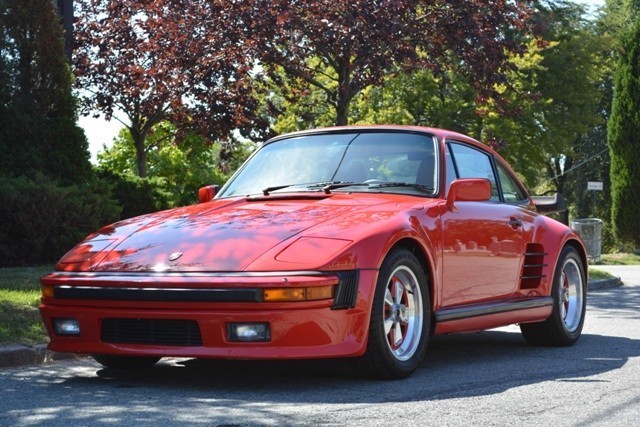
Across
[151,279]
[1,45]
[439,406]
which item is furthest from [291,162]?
[1,45]

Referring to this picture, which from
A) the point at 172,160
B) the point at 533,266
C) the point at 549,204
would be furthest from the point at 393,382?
the point at 172,160

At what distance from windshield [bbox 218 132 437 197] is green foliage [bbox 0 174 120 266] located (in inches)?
249

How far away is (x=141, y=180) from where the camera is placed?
66.5 ft

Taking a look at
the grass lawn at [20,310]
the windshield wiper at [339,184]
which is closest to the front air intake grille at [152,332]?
the windshield wiper at [339,184]

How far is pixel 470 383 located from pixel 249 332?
4.86 feet

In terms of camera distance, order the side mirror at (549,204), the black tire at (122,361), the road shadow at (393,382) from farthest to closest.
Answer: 1. the side mirror at (549,204)
2. the black tire at (122,361)
3. the road shadow at (393,382)

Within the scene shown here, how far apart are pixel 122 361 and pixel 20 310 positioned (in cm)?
220

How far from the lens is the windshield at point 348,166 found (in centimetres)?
795

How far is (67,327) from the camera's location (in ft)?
22.7

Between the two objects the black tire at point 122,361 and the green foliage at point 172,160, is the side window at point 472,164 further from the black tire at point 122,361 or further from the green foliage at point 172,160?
the green foliage at point 172,160

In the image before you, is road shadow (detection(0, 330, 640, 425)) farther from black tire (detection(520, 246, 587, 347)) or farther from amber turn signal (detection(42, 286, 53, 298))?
amber turn signal (detection(42, 286, 53, 298))

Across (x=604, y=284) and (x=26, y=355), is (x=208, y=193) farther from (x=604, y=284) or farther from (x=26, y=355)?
(x=604, y=284)

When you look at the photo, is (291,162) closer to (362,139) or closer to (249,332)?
(362,139)

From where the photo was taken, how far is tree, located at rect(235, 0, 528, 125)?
1708 centimetres
